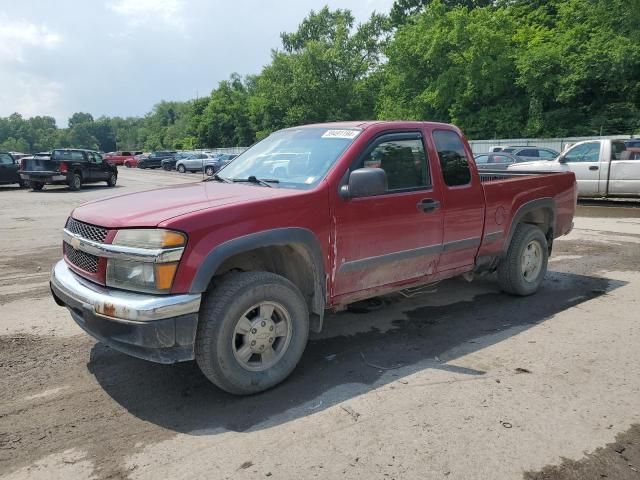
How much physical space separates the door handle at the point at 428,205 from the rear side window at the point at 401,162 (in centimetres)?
15

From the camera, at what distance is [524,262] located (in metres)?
5.88

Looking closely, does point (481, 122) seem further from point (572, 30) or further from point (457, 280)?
point (457, 280)

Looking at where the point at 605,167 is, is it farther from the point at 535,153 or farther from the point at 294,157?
the point at 294,157

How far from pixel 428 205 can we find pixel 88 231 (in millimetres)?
2744

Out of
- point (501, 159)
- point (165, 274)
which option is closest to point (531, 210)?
point (165, 274)

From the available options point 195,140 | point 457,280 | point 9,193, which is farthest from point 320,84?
point 457,280

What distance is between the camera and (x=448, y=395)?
11.6 ft

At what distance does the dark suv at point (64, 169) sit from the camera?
21359 millimetres

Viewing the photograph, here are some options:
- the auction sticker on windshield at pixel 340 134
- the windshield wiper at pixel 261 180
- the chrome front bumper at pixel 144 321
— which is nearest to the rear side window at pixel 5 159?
the windshield wiper at pixel 261 180

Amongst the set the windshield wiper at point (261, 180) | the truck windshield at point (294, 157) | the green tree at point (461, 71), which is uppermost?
the green tree at point (461, 71)

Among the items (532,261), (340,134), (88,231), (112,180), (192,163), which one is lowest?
(112,180)

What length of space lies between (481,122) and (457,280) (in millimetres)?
35492

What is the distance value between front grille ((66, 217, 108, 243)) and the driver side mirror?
173 cm

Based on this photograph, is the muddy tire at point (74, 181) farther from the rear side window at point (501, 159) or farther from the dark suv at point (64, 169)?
the rear side window at point (501, 159)
